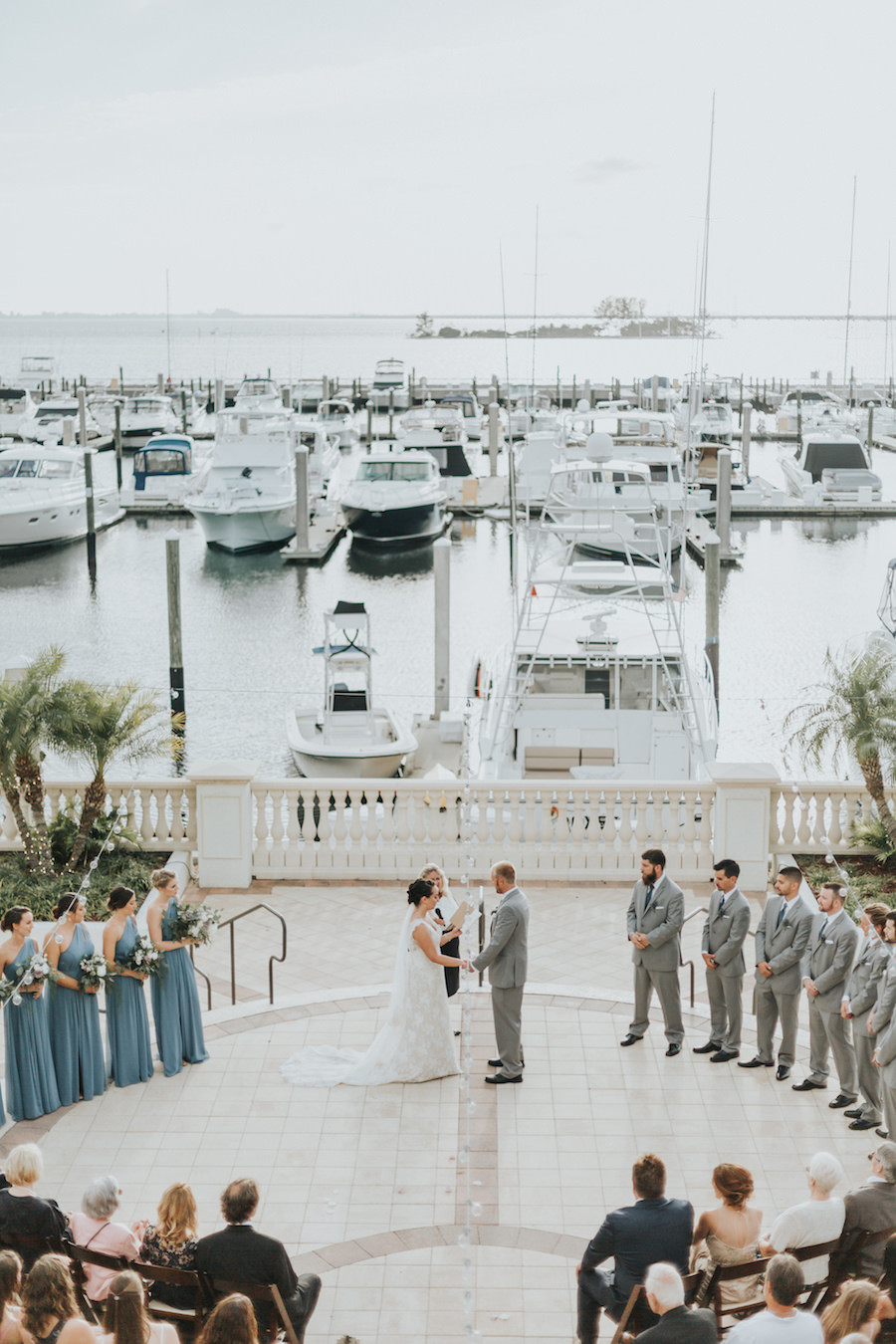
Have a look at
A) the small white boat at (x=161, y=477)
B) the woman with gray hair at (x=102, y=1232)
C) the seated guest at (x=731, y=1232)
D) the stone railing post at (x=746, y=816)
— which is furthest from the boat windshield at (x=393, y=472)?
the seated guest at (x=731, y=1232)

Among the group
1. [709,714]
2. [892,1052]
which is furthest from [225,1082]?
A: [709,714]

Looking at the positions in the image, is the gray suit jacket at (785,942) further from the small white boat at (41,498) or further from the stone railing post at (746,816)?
the small white boat at (41,498)

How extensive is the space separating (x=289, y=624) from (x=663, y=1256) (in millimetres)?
31561

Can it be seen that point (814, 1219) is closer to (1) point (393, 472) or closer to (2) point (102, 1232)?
(2) point (102, 1232)

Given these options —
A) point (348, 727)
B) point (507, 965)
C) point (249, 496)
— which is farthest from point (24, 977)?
point (249, 496)

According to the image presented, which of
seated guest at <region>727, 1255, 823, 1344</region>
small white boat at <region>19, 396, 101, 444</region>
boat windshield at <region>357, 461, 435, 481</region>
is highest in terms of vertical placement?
small white boat at <region>19, 396, 101, 444</region>

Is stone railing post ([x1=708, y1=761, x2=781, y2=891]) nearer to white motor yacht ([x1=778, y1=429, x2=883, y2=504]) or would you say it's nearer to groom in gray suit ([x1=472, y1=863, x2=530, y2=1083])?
groom in gray suit ([x1=472, y1=863, x2=530, y2=1083])

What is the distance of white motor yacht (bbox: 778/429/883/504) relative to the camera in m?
52.0

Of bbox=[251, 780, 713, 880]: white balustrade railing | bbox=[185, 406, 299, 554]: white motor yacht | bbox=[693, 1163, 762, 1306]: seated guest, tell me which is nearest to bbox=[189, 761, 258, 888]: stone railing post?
bbox=[251, 780, 713, 880]: white balustrade railing

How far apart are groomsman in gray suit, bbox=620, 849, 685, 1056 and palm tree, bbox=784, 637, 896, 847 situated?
434 centimetres

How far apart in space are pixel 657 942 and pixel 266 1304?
4.18 metres

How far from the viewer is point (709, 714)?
18938 mm

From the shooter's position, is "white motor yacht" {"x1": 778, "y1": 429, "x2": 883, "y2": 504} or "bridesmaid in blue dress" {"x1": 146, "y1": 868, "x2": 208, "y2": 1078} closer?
"bridesmaid in blue dress" {"x1": 146, "y1": 868, "x2": 208, "y2": 1078}

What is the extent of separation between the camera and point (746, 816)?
1330 cm
